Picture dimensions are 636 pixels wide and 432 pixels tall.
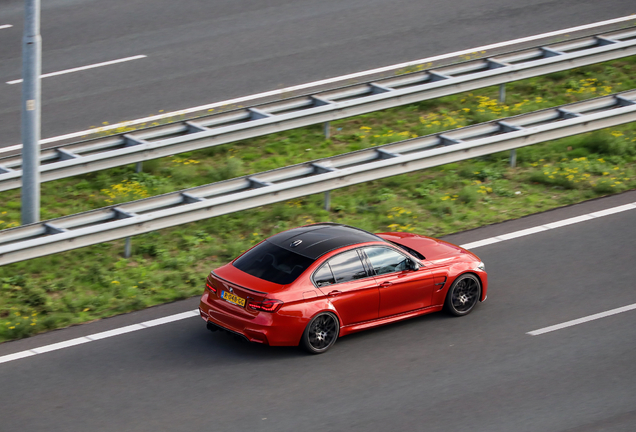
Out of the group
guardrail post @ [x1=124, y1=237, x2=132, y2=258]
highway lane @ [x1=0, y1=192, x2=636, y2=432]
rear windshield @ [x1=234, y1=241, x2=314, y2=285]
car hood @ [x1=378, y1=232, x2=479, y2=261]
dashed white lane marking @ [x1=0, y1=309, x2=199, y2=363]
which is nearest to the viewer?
highway lane @ [x1=0, y1=192, x2=636, y2=432]

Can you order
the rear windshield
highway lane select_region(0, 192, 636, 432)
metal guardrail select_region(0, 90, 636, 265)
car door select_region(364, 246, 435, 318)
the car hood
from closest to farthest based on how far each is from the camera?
1. highway lane select_region(0, 192, 636, 432)
2. the rear windshield
3. car door select_region(364, 246, 435, 318)
4. the car hood
5. metal guardrail select_region(0, 90, 636, 265)

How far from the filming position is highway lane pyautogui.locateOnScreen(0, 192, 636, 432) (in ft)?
28.8

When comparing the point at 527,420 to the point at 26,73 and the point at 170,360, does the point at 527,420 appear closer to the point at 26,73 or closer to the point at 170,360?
the point at 170,360

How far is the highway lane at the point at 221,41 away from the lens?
17172mm

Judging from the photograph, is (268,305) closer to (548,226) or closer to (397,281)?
(397,281)

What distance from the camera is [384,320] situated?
1066cm

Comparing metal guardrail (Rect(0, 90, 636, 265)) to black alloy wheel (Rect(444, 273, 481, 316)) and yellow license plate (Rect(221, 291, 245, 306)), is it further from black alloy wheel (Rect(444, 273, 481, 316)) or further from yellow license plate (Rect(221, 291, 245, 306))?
black alloy wheel (Rect(444, 273, 481, 316))

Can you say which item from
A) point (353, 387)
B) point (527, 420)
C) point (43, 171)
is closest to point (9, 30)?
point (43, 171)

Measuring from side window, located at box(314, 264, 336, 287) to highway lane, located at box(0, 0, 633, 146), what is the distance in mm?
7551

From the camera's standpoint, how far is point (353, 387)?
9375 millimetres

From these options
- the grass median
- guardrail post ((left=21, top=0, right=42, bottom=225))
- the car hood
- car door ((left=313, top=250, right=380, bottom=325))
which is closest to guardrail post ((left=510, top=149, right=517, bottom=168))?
the grass median

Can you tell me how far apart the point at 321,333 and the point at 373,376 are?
0.87 meters

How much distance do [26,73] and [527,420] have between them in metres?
8.20

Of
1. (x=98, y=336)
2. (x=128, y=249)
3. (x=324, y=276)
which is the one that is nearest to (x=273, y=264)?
(x=324, y=276)
